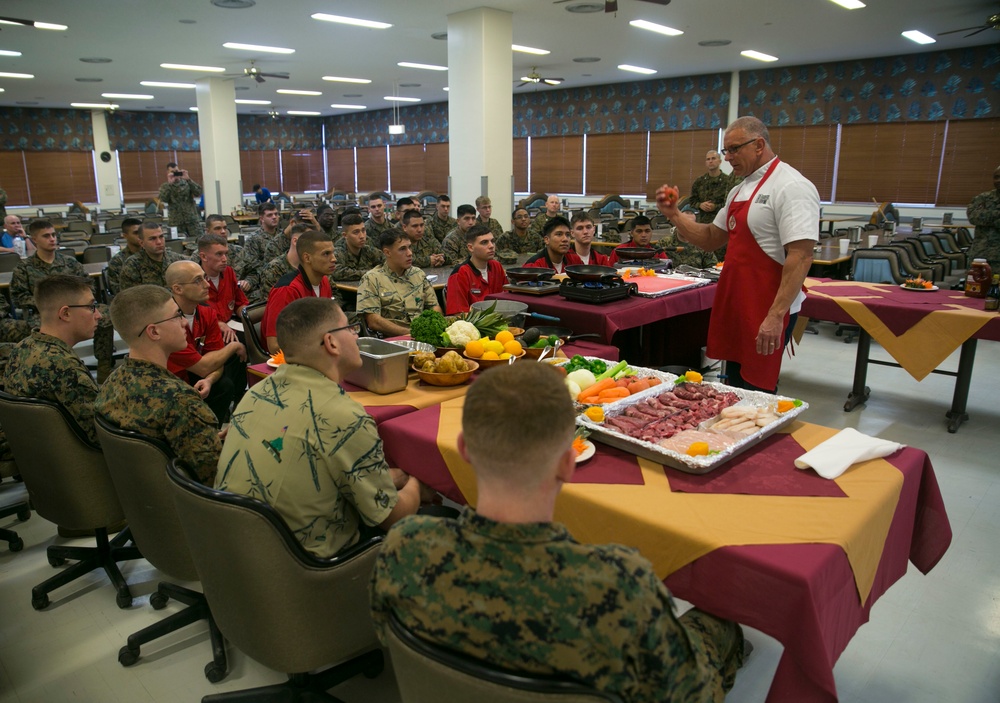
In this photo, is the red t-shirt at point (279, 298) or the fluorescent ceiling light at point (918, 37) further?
the fluorescent ceiling light at point (918, 37)

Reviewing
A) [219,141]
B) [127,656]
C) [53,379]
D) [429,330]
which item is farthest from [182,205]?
[127,656]

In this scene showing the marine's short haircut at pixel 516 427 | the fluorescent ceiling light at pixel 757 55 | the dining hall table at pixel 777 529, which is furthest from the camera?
the fluorescent ceiling light at pixel 757 55

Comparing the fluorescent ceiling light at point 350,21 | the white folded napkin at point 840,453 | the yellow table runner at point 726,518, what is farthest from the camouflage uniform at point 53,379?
the fluorescent ceiling light at point 350,21

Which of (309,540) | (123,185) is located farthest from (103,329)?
(123,185)

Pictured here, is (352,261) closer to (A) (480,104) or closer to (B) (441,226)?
(B) (441,226)

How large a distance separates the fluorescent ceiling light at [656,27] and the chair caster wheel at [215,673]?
7.99m

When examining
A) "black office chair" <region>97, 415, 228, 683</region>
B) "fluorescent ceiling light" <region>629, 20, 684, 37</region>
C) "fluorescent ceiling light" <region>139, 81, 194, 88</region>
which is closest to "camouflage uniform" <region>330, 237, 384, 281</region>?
"black office chair" <region>97, 415, 228, 683</region>

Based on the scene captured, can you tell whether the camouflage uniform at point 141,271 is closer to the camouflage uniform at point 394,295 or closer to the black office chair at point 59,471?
the camouflage uniform at point 394,295

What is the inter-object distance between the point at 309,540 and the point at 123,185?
19805 mm

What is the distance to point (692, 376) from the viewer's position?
2332 mm

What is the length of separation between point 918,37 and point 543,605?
35.1 ft

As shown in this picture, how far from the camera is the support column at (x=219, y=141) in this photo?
12109 mm

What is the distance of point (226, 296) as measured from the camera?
476 cm

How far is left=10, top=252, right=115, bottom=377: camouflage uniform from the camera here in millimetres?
5062
